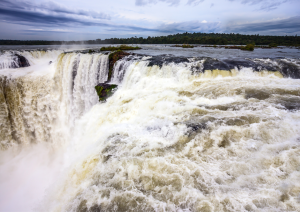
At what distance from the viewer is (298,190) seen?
12.0 ft

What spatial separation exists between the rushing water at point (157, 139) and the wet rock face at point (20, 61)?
323 inches

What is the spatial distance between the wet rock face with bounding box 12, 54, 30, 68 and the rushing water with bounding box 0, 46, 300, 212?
8199 mm

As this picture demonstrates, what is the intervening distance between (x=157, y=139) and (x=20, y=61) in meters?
23.9

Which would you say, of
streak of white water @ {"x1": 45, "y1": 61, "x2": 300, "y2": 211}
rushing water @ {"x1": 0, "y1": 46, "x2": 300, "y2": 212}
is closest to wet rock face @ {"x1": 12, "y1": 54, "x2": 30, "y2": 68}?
rushing water @ {"x1": 0, "y1": 46, "x2": 300, "y2": 212}

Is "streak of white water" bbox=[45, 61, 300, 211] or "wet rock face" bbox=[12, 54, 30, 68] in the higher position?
"wet rock face" bbox=[12, 54, 30, 68]

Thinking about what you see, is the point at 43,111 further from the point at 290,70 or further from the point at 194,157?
the point at 290,70

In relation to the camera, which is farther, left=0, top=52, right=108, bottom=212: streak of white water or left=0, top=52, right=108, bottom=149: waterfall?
left=0, top=52, right=108, bottom=149: waterfall

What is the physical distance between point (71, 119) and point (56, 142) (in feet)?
7.21

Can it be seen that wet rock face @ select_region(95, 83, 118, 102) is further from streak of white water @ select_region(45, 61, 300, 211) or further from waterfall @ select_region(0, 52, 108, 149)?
streak of white water @ select_region(45, 61, 300, 211)

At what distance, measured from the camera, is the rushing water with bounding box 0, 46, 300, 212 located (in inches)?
160

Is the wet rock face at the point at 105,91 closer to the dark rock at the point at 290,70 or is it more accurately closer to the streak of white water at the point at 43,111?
the streak of white water at the point at 43,111

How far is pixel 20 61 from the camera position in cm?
2112

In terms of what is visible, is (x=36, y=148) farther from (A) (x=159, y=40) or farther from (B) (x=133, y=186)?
(A) (x=159, y=40)

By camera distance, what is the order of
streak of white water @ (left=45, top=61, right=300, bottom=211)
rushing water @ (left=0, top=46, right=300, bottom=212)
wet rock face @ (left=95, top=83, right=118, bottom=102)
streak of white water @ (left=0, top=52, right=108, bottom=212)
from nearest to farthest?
streak of white water @ (left=45, top=61, right=300, bottom=211)
rushing water @ (left=0, top=46, right=300, bottom=212)
wet rock face @ (left=95, top=83, right=118, bottom=102)
streak of white water @ (left=0, top=52, right=108, bottom=212)
